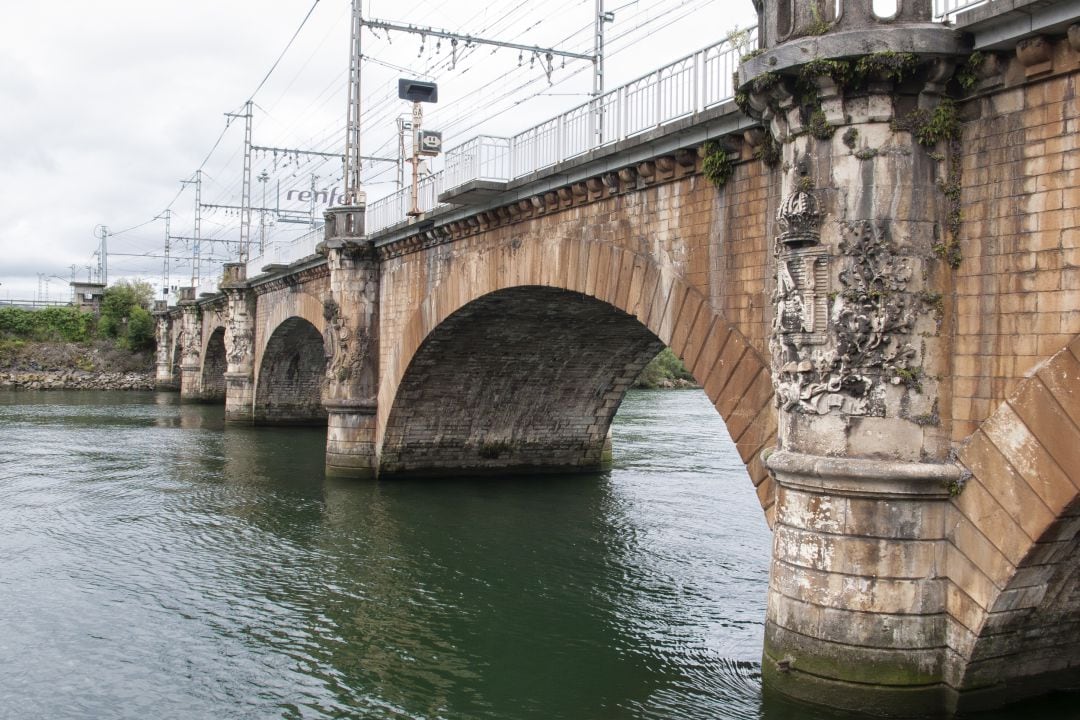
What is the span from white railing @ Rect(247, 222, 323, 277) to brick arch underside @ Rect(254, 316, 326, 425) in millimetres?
3268

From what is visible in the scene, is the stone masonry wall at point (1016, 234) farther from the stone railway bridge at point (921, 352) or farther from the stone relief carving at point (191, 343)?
the stone relief carving at point (191, 343)

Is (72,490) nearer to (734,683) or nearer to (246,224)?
(734,683)

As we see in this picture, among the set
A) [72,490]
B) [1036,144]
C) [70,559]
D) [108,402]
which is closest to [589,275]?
[1036,144]

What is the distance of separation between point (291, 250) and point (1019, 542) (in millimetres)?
27953

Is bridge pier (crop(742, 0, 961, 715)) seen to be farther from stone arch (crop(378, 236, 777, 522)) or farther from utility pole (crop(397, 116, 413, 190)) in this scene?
utility pole (crop(397, 116, 413, 190))

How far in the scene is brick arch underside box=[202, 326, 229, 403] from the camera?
54.5m

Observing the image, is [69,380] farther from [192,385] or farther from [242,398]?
[242,398]

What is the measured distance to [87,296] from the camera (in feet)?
307

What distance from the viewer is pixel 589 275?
587 inches

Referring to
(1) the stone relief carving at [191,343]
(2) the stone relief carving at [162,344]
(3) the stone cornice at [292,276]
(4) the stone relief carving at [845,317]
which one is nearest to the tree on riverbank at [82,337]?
(2) the stone relief carving at [162,344]

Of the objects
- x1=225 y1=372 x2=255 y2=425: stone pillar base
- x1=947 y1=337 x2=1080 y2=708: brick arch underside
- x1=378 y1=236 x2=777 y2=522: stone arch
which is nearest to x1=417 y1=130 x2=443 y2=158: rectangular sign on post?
x1=378 y1=236 x2=777 y2=522: stone arch

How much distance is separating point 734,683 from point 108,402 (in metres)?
50.4

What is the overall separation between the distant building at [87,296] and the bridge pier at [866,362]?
86.3 meters

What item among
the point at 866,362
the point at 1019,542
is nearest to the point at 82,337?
the point at 866,362
